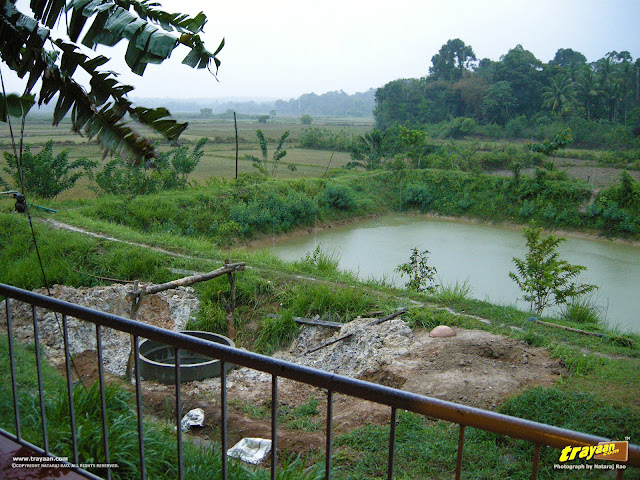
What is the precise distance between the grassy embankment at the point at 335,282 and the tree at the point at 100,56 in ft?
7.29

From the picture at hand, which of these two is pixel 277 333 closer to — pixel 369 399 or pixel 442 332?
pixel 442 332

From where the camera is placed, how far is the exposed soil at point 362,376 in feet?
12.6

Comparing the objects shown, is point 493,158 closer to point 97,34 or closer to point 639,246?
point 639,246

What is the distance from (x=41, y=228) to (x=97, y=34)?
6.67 meters

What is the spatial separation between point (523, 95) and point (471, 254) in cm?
2024

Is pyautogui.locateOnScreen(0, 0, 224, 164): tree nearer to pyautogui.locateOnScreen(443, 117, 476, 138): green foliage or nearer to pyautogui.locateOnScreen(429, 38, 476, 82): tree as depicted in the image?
pyautogui.locateOnScreen(443, 117, 476, 138): green foliage

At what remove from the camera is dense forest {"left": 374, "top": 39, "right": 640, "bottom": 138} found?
26297 mm

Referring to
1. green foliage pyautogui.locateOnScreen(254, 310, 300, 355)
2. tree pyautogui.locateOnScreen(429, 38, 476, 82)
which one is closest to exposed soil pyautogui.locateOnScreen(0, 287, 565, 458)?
green foliage pyautogui.locateOnScreen(254, 310, 300, 355)

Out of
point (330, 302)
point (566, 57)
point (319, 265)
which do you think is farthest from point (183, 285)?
point (566, 57)

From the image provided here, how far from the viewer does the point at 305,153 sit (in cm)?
2720

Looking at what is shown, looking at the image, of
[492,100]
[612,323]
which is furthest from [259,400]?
[492,100]

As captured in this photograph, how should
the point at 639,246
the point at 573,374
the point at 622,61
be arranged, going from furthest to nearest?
the point at 622,61 → the point at 639,246 → the point at 573,374

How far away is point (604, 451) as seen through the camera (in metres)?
0.94

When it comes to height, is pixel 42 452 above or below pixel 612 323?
above
